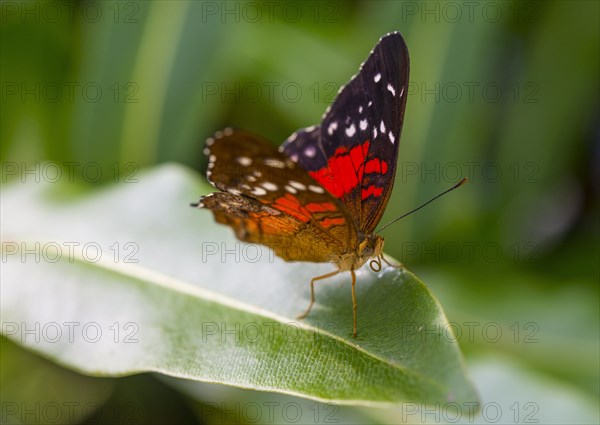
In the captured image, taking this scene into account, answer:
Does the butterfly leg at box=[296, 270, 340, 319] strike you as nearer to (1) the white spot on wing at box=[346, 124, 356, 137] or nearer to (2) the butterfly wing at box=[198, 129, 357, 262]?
(2) the butterfly wing at box=[198, 129, 357, 262]

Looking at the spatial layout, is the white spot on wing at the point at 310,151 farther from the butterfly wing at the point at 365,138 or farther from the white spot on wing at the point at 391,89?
the white spot on wing at the point at 391,89

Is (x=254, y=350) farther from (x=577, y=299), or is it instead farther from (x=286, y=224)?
(x=577, y=299)

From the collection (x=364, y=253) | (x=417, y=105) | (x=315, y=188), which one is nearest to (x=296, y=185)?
(x=315, y=188)

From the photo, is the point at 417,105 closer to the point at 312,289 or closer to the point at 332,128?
the point at 332,128

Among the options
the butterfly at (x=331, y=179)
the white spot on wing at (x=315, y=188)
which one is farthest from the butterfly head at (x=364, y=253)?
the white spot on wing at (x=315, y=188)

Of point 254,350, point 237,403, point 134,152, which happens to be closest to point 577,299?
point 237,403
